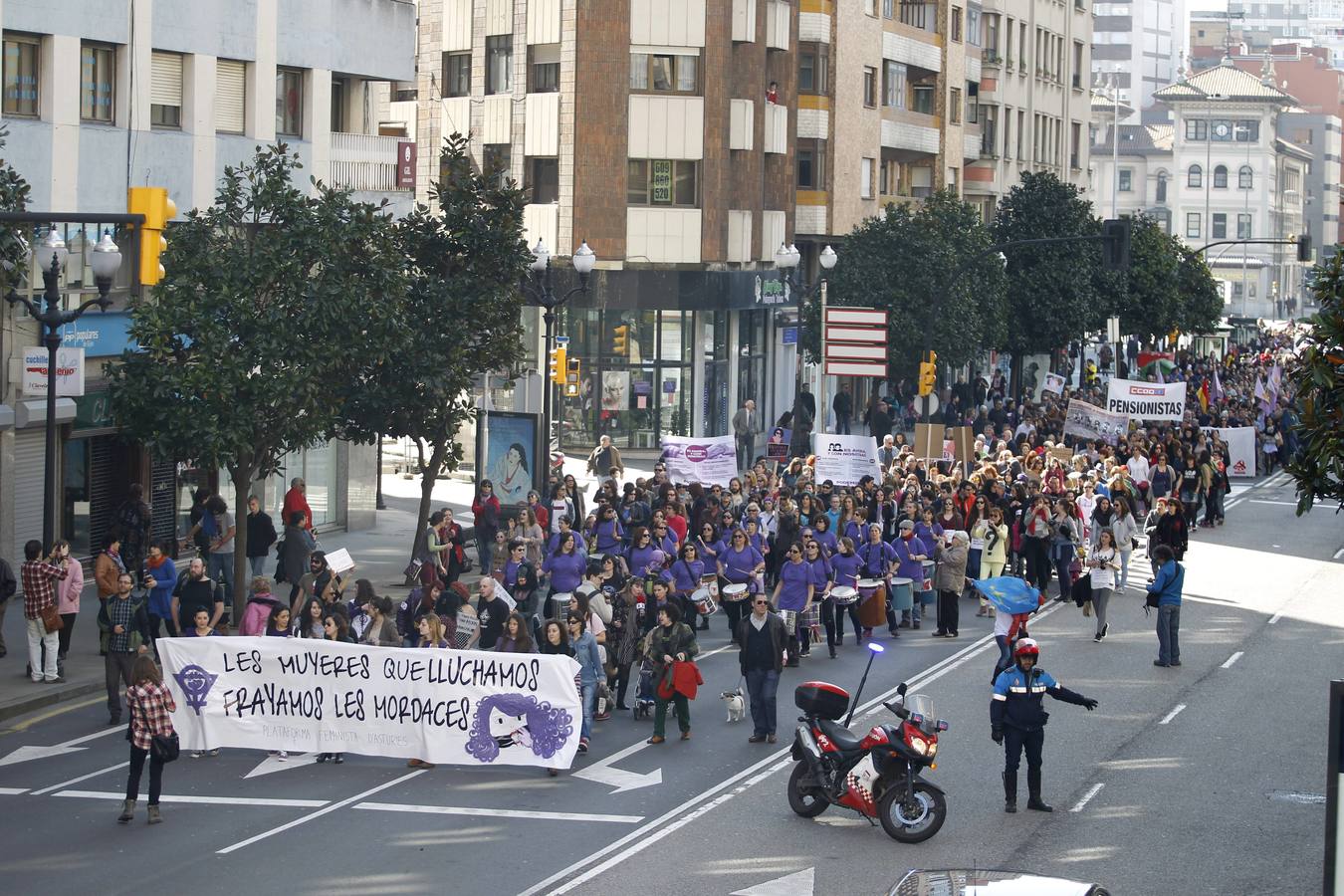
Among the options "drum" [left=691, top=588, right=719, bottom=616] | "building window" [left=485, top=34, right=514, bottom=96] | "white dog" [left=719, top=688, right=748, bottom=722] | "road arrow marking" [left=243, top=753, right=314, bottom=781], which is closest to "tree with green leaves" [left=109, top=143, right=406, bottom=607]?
"drum" [left=691, top=588, right=719, bottom=616]

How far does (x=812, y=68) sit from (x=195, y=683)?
44864 millimetres

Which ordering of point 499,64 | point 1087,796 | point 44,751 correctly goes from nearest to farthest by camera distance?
point 1087,796 → point 44,751 → point 499,64

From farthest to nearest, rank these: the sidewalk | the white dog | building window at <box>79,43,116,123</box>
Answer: building window at <box>79,43,116,123</box>, the sidewalk, the white dog

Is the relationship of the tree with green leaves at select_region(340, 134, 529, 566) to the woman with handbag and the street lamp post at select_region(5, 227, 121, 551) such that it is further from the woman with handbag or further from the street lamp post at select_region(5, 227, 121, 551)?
the woman with handbag

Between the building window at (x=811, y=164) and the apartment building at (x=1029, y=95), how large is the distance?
1670cm

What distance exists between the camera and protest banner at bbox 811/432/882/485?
3522cm

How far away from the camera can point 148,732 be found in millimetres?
16750

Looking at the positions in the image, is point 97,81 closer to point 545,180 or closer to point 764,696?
point 764,696

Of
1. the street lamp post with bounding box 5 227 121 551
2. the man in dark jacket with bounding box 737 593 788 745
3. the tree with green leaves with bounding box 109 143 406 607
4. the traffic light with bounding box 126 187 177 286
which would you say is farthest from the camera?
the tree with green leaves with bounding box 109 143 406 607

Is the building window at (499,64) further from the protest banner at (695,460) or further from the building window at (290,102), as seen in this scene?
the protest banner at (695,460)

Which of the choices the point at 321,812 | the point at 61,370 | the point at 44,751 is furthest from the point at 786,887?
the point at 61,370

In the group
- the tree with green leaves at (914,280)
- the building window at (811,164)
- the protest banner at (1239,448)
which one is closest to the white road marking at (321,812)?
the protest banner at (1239,448)

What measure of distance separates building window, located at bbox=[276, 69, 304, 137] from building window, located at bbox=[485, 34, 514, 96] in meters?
17.9

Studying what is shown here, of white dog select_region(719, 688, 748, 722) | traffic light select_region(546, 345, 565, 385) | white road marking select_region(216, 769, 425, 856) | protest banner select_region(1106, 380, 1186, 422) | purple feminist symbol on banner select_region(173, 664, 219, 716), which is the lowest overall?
white road marking select_region(216, 769, 425, 856)
